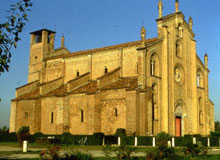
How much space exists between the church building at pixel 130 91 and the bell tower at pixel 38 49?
3167mm

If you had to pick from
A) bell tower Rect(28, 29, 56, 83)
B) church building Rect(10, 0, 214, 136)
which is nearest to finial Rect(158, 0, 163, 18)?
church building Rect(10, 0, 214, 136)

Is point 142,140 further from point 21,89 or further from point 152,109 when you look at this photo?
point 21,89

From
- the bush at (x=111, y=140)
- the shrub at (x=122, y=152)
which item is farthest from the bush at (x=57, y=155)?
the bush at (x=111, y=140)

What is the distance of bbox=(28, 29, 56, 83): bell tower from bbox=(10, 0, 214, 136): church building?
3167 mm

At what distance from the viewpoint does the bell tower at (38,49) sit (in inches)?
1933

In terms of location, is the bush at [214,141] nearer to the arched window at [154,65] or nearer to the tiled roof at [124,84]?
the arched window at [154,65]

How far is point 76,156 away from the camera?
1270 centimetres

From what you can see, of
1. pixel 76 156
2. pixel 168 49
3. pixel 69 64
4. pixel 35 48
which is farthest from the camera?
pixel 35 48

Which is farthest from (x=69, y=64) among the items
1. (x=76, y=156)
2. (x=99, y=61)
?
(x=76, y=156)

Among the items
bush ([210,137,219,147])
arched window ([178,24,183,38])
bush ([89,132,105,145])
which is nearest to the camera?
bush ([89,132,105,145])

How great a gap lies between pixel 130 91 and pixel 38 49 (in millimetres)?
23413

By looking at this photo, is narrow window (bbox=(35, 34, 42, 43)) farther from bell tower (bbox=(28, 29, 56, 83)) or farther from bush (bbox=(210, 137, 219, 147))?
bush (bbox=(210, 137, 219, 147))

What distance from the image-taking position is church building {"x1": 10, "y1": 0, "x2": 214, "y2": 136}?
1312 inches

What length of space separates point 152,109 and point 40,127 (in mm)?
15892
